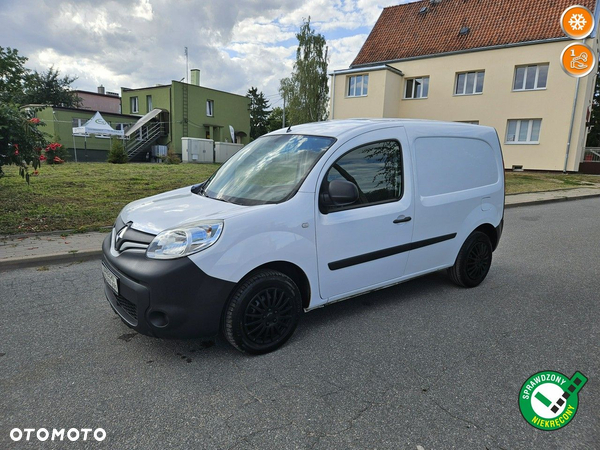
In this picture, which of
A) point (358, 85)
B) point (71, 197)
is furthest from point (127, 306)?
point (358, 85)

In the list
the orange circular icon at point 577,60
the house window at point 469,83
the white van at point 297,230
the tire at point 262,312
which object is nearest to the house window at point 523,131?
the orange circular icon at point 577,60

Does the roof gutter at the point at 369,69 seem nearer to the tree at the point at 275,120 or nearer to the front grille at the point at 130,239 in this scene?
the front grille at the point at 130,239

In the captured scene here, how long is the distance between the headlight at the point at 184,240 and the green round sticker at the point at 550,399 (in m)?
2.36

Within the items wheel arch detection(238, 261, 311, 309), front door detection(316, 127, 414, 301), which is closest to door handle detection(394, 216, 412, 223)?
front door detection(316, 127, 414, 301)

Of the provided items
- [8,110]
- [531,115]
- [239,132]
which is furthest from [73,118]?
[531,115]

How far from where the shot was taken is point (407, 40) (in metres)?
28.5

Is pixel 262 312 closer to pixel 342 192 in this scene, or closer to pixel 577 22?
pixel 342 192

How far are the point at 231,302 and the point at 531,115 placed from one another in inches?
1006

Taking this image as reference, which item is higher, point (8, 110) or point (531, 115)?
point (531, 115)

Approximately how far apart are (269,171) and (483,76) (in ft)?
84.9

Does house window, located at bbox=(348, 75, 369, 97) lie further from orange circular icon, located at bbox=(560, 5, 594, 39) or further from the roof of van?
the roof of van

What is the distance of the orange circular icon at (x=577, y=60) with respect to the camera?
21.8m

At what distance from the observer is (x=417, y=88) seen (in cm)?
2794

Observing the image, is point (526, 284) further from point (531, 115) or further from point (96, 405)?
point (531, 115)
